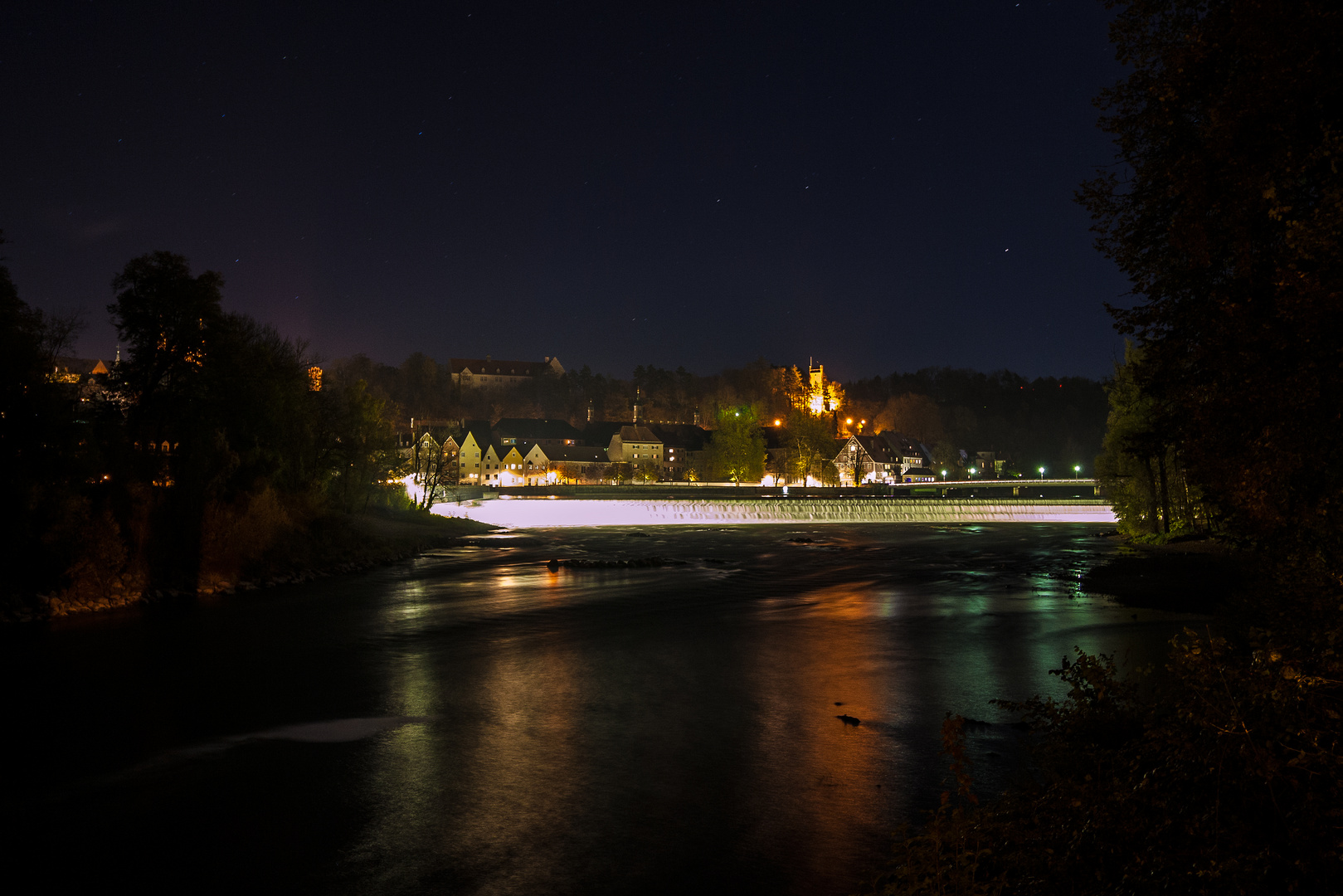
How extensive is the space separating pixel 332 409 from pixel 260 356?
12205mm

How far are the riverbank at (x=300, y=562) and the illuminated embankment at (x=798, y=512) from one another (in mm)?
22636

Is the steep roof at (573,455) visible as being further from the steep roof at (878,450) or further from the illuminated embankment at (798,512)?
the illuminated embankment at (798,512)

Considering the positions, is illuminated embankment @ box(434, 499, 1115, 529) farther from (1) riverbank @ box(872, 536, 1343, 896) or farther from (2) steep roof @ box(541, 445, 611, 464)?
(1) riverbank @ box(872, 536, 1343, 896)

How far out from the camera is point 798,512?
79250 mm

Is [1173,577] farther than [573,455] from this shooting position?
No

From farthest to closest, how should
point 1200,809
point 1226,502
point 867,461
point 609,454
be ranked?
point 609,454 < point 867,461 < point 1226,502 < point 1200,809

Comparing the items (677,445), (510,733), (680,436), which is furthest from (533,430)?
(510,733)

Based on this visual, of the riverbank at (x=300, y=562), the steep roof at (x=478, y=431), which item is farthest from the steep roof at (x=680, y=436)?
the riverbank at (x=300, y=562)

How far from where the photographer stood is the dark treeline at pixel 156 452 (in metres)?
25.2

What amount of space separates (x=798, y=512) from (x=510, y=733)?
66.5 metres

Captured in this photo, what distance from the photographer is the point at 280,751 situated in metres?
13.4

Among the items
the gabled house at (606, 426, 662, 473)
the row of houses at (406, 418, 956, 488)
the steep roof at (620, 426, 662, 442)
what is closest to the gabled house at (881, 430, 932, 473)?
the row of houses at (406, 418, 956, 488)

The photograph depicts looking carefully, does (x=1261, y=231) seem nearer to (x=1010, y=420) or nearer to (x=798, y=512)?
(x=798, y=512)

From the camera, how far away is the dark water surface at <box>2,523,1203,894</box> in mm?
9500
